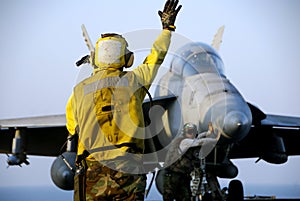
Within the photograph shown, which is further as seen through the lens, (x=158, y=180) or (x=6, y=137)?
(x=6, y=137)

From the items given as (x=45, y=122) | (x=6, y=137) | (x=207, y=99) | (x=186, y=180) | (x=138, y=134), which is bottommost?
(x=6, y=137)

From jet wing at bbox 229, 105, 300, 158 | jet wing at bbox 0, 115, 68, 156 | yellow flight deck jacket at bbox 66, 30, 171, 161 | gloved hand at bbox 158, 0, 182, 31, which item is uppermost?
gloved hand at bbox 158, 0, 182, 31

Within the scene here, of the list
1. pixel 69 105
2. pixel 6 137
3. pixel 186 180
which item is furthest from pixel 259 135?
pixel 69 105

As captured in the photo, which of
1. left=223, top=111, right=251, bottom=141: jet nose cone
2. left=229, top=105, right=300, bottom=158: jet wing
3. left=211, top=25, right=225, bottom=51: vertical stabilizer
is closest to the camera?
left=223, top=111, right=251, bottom=141: jet nose cone

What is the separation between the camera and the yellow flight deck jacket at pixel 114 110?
11.9 ft

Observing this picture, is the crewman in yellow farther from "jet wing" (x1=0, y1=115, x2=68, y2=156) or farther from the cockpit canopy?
"jet wing" (x1=0, y1=115, x2=68, y2=156)

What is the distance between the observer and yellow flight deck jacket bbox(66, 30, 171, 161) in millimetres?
3613

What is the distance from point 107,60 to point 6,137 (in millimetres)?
12877

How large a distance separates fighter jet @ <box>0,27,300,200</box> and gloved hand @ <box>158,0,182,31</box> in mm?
2080

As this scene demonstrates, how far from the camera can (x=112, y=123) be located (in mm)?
3643

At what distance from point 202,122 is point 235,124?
79 cm

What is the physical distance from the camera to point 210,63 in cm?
980

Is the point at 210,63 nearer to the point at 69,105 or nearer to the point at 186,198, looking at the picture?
the point at 186,198

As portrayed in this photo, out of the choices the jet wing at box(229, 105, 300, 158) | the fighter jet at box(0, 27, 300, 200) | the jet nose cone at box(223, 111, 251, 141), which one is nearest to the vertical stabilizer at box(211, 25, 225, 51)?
the fighter jet at box(0, 27, 300, 200)
